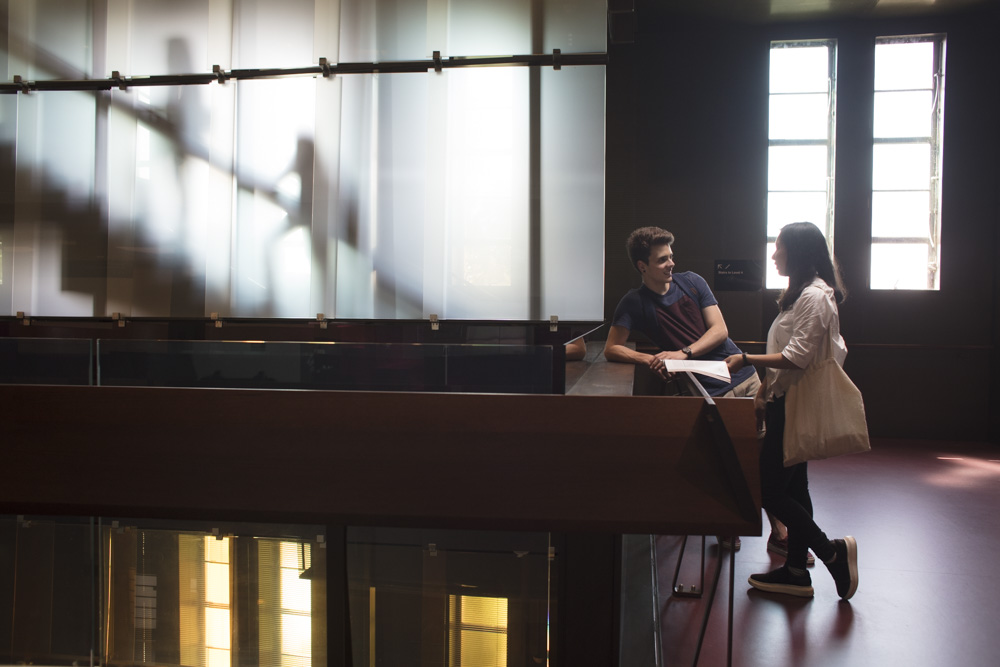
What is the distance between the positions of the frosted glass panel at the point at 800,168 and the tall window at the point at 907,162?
0.57 metres

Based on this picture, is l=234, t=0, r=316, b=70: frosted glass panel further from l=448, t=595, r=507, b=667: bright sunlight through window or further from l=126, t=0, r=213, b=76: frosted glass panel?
l=448, t=595, r=507, b=667: bright sunlight through window

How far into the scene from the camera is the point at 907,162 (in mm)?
7605

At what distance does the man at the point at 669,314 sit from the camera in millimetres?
3262

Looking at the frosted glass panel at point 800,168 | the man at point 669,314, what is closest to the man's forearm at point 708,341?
the man at point 669,314

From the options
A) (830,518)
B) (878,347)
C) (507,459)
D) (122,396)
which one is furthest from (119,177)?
(878,347)

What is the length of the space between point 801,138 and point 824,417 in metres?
5.80

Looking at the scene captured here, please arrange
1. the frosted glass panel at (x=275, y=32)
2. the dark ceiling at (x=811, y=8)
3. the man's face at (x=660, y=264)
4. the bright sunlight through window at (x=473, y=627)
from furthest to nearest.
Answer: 1. the dark ceiling at (x=811, y=8)
2. the frosted glass panel at (x=275, y=32)
3. the man's face at (x=660, y=264)
4. the bright sunlight through window at (x=473, y=627)

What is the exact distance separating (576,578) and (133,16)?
14.0 ft

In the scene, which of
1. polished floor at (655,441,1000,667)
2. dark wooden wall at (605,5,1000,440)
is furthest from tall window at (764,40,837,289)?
polished floor at (655,441,1000,667)

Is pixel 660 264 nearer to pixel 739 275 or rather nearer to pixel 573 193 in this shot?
pixel 573 193

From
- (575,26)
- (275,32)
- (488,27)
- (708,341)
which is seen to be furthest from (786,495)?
(275,32)

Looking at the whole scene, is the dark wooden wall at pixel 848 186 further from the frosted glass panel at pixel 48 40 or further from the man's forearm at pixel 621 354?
the frosted glass panel at pixel 48 40

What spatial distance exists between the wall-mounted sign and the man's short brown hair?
456cm

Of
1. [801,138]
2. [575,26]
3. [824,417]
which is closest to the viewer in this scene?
[824,417]
